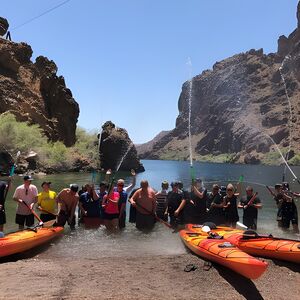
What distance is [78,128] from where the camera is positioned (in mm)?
98750

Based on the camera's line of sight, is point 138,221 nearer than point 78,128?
Yes

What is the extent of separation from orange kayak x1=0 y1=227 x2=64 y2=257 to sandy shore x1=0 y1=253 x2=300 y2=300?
40cm

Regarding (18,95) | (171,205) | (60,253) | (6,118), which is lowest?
(60,253)

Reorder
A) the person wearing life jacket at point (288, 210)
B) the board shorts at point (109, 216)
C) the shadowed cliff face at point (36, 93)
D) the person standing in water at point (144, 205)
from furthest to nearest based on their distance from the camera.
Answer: the shadowed cliff face at point (36, 93) < the person wearing life jacket at point (288, 210) < the board shorts at point (109, 216) < the person standing in water at point (144, 205)

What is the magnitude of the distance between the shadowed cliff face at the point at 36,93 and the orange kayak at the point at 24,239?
186 ft

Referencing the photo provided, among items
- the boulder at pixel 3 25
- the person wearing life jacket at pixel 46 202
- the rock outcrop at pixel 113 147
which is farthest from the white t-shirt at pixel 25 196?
the rock outcrop at pixel 113 147

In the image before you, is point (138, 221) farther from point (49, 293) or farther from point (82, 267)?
point (49, 293)

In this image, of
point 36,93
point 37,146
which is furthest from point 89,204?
point 36,93

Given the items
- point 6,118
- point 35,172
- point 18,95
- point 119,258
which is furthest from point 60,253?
point 18,95

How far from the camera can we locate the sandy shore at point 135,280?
26.3 ft

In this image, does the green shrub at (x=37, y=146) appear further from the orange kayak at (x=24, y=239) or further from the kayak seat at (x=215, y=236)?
the kayak seat at (x=215, y=236)

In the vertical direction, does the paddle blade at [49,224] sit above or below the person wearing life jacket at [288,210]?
below

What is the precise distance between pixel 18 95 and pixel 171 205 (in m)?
62.0

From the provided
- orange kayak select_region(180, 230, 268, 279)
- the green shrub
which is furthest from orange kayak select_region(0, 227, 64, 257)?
the green shrub
